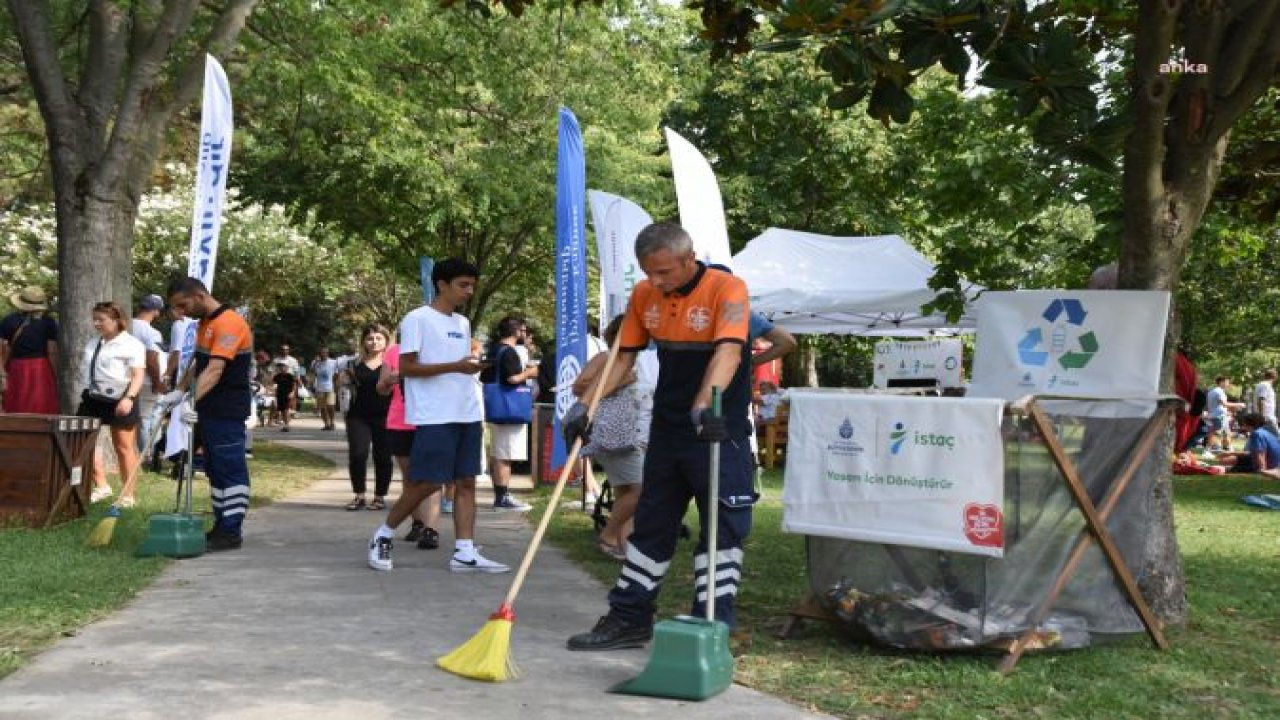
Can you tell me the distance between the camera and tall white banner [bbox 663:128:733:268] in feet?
32.5

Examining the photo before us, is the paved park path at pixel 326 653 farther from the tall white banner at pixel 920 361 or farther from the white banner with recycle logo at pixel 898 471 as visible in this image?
the tall white banner at pixel 920 361

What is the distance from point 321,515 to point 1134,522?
6.79 meters

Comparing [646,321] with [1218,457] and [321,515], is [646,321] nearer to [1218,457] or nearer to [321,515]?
[321,515]

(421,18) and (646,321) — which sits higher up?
(421,18)

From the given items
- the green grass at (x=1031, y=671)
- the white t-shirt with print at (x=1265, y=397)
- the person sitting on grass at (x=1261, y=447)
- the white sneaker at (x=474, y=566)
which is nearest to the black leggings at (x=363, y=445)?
the white sneaker at (x=474, y=566)

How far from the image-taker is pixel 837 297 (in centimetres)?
1517

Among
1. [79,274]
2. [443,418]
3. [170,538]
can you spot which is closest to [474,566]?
[443,418]

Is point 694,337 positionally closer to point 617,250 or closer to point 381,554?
point 381,554

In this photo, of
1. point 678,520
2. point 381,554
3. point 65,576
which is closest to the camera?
point 678,520

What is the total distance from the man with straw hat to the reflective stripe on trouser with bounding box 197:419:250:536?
11.9 feet

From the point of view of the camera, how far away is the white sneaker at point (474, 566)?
7695 millimetres

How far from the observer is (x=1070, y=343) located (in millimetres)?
6711

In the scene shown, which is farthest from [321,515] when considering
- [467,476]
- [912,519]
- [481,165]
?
[481,165]

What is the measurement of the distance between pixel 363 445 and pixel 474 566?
3.67 metres
